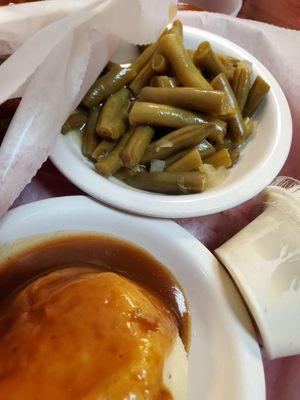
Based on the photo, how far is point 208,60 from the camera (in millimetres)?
1897

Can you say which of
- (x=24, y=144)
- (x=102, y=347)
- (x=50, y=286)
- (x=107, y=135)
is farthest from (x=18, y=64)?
(x=102, y=347)

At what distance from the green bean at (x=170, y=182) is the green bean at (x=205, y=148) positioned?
0.34ft

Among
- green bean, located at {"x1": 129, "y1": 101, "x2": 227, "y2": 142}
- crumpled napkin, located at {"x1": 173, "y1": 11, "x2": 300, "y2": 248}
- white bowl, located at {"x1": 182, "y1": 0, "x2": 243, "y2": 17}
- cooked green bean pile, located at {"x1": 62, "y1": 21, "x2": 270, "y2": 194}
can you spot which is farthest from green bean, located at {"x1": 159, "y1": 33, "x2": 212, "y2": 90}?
white bowl, located at {"x1": 182, "y1": 0, "x2": 243, "y2": 17}

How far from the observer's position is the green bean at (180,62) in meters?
1.83

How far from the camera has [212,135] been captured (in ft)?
5.90

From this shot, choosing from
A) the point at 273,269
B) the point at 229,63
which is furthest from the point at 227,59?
the point at 273,269

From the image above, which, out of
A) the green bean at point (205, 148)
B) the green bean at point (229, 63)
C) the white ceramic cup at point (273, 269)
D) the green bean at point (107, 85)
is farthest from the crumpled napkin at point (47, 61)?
the white ceramic cup at point (273, 269)

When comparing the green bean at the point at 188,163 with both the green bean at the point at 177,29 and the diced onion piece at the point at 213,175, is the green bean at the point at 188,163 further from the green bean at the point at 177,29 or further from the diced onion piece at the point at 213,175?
the green bean at the point at 177,29

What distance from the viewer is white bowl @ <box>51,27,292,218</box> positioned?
64.0 inches

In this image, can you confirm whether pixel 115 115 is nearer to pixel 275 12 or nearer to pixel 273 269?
pixel 273 269

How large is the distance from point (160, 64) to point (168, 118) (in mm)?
237

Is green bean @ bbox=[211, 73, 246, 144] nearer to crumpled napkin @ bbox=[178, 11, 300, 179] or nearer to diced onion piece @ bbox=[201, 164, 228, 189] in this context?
diced onion piece @ bbox=[201, 164, 228, 189]

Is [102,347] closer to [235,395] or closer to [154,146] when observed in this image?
[235,395]

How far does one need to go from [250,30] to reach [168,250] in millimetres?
1242
